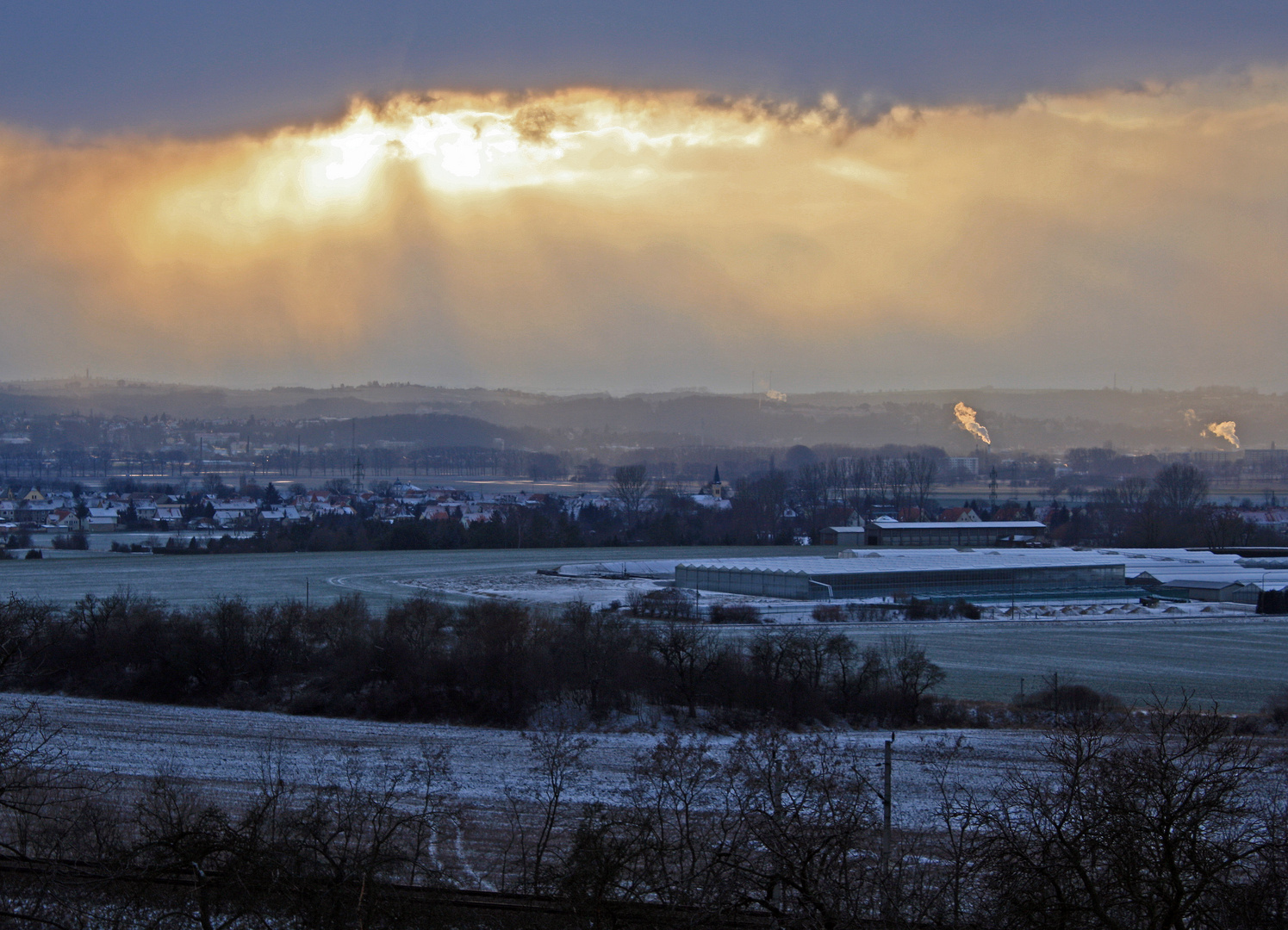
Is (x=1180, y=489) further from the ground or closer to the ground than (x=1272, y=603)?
further from the ground

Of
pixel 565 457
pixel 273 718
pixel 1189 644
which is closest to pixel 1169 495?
pixel 1189 644

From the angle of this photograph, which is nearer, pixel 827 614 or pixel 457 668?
pixel 457 668

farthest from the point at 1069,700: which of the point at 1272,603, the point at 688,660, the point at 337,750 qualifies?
the point at 1272,603

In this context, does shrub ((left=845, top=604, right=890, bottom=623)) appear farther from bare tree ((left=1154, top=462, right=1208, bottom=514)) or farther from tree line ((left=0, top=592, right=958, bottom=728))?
bare tree ((left=1154, top=462, right=1208, bottom=514))

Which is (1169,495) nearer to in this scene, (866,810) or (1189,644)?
(1189,644)

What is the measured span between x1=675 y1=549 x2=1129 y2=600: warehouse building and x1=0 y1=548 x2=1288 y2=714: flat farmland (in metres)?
4.27

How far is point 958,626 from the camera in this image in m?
24.6

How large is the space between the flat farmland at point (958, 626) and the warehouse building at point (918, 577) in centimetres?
427

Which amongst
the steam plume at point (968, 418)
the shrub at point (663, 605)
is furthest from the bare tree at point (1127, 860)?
the steam plume at point (968, 418)

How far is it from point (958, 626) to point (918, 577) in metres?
5.53

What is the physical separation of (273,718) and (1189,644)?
57.9 feet

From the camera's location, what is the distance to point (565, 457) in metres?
165

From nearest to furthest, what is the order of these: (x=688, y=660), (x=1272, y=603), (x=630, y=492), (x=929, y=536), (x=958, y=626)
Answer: (x=688, y=660), (x=958, y=626), (x=1272, y=603), (x=929, y=536), (x=630, y=492)

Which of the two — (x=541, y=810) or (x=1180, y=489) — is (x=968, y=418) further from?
(x=541, y=810)
